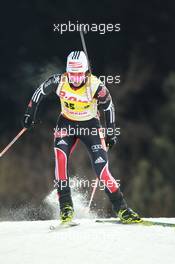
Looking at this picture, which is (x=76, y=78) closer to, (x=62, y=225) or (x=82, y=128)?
(x=82, y=128)

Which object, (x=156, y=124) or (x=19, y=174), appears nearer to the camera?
(x=19, y=174)

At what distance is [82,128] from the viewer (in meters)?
8.21

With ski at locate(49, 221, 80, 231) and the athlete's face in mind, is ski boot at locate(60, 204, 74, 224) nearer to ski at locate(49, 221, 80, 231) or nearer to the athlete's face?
ski at locate(49, 221, 80, 231)

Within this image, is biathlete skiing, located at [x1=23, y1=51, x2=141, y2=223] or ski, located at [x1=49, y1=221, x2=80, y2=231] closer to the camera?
ski, located at [x1=49, y1=221, x2=80, y2=231]

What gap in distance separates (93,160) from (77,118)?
44cm

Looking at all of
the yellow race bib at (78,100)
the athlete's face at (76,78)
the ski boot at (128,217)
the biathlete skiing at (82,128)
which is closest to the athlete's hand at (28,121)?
the biathlete skiing at (82,128)

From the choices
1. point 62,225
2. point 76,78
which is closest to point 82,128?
A: point 76,78

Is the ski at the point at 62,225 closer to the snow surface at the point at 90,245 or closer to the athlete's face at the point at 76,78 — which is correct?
the snow surface at the point at 90,245

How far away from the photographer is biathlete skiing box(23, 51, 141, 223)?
8148 millimetres

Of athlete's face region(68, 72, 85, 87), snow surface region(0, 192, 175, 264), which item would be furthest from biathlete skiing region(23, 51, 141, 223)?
snow surface region(0, 192, 175, 264)

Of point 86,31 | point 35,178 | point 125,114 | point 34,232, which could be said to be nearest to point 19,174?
point 35,178

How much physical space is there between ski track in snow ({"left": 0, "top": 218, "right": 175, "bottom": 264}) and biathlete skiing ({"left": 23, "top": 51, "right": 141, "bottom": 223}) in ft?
0.96

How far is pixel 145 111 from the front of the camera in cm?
1612

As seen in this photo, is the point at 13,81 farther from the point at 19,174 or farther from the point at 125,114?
the point at 125,114
